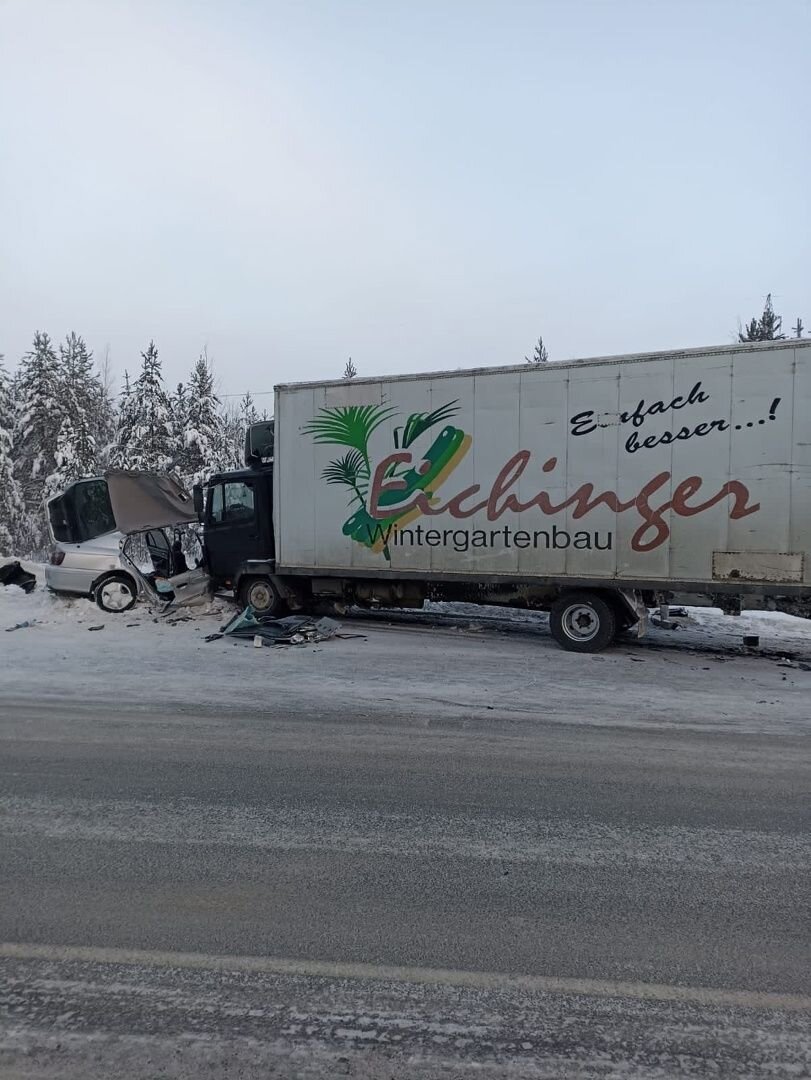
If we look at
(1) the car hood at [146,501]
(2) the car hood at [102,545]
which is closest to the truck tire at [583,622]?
(1) the car hood at [146,501]

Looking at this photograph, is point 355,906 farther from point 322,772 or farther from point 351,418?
point 351,418

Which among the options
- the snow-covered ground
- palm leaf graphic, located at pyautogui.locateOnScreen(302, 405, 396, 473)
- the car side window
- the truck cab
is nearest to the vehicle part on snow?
the snow-covered ground

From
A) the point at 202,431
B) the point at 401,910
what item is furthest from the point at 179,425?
the point at 401,910

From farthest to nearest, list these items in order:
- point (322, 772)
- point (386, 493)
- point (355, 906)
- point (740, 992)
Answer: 1. point (386, 493)
2. point (322, 772)
3. point (355, 906)
4. point (740, 992)

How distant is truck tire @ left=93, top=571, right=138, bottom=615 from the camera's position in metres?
13.6

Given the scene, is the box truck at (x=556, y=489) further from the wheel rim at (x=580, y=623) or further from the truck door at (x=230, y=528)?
the truck door at (x=230, y=528)

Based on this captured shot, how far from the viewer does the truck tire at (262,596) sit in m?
12.8

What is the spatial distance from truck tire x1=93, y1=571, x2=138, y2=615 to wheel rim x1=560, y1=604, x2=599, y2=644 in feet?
26.3

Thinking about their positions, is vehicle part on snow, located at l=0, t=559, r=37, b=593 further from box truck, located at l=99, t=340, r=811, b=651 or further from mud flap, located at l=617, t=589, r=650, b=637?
mud flap, located at l=617, t=589, r=650, b=637

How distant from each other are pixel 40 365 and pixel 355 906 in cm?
3868

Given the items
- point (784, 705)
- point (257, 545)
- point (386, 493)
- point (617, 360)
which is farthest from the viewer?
point (257, 545)

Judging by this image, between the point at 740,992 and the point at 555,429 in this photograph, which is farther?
the point at 555,429

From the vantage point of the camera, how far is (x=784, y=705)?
7.63 metres

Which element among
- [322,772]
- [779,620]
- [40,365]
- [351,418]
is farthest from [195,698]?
[40,365]
